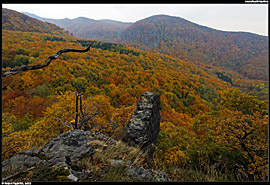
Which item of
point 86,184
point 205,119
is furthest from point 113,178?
point 205,119

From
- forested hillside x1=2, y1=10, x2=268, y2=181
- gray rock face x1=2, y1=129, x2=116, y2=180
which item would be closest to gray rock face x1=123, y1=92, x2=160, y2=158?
forested hillside x1=2, y1=10, x2=268, y2=181

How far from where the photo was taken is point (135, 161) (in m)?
3.17

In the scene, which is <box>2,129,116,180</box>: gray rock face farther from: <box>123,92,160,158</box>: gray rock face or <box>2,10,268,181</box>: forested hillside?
<box>123,92,160,158</box>: gray rock face

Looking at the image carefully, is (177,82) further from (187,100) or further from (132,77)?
(132,77)

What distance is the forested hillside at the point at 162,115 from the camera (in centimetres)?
681

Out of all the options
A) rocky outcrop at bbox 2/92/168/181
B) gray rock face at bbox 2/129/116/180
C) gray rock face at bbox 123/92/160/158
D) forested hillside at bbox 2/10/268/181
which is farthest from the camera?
forested hillside at bbox 2/10/268/181

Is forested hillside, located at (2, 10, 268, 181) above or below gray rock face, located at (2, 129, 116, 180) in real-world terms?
below

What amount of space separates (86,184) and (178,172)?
2.19 metres

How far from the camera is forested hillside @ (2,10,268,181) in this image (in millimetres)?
6809

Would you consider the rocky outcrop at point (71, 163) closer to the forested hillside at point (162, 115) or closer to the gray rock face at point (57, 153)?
the gray rock face at point (57, 153)

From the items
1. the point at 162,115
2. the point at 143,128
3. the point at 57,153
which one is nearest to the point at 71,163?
the point at 57,153

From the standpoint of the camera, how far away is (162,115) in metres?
35.9

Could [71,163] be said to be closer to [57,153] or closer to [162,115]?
[57,153]

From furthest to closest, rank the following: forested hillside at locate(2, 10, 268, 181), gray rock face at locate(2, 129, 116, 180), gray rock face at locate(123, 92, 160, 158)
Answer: forested hillside at locate(2, 10, 268, 181), gray rock face at locate(123, 92, 160, 158), gray rock face at locate(2, 129, 116, 180)
